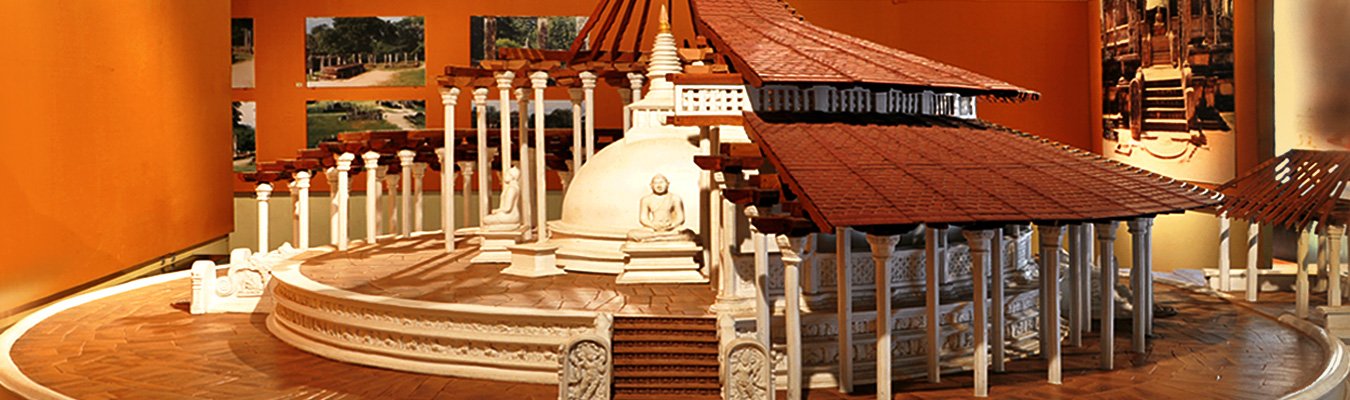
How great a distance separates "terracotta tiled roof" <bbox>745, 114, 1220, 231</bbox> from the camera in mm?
12023

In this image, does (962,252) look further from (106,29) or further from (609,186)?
(106,29)

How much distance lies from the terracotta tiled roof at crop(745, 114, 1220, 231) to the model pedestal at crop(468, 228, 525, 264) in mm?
6215

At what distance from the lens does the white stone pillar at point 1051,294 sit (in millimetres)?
13227

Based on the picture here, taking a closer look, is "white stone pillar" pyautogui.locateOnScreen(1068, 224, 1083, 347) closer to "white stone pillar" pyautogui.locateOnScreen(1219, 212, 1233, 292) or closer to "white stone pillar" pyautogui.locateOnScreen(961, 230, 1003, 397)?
"white stone pillar" pyautogui.locateOnScreen(961, 230, 1003, 397)

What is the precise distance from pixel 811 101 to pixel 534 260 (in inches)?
201

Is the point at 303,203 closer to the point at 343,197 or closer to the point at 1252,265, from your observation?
the point at 343,197

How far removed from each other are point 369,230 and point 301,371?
27.1ft

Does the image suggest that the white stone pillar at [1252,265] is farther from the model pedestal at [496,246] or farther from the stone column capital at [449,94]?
the stone column capital at [449,94]

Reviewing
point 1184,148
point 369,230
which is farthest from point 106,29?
point 1184,148

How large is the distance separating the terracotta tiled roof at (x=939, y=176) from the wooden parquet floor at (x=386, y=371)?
173 cm

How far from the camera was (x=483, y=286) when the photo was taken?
56.2 ft

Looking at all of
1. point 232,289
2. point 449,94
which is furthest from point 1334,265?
point 232,289

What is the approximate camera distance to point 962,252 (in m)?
15.4

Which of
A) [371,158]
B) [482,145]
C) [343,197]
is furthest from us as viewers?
[371,158]
